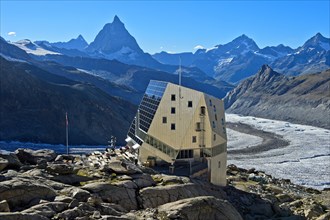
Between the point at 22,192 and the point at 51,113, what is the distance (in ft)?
409

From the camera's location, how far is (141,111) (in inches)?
2213

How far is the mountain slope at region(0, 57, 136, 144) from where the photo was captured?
440 ft

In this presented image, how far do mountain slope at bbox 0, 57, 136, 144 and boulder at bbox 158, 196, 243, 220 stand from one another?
106 meters

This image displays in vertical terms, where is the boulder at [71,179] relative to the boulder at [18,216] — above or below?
below

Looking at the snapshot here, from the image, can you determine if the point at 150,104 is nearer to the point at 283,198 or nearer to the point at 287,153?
the point at 283,198

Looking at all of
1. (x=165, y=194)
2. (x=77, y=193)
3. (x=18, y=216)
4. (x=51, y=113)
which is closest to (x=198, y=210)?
(x=165, y=194)

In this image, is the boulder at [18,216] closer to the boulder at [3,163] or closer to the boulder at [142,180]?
the boulder at [3,163]

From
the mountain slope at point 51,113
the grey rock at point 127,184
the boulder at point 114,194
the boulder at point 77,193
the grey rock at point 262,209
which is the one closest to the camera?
A: the boulder at point 77,193

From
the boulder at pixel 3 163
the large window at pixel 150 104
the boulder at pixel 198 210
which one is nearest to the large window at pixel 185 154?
the large window at pixel 150 104

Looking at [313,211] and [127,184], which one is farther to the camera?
[313,211]

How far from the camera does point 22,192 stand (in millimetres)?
25203

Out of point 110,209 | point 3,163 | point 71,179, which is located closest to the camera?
point 110,209

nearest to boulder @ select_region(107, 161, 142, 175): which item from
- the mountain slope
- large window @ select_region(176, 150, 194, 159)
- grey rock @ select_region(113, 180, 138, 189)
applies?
grey rock @ select_region(113, 180, 138, 189)

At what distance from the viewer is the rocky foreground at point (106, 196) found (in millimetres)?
24047
